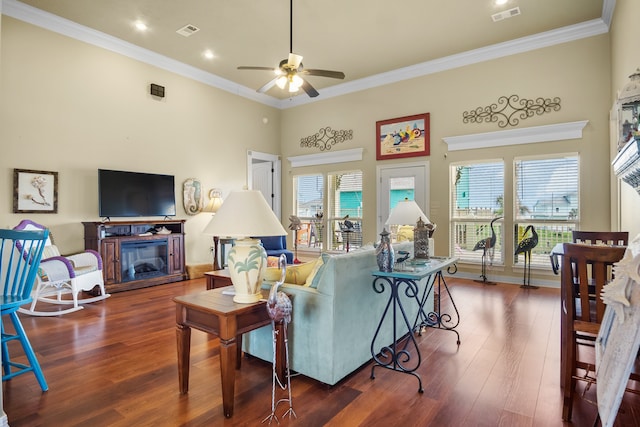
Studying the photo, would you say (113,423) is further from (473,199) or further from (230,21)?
(473,199)

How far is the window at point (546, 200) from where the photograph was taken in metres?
5.20

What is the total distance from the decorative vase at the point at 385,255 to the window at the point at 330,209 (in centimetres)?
447

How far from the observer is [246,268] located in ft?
7.06

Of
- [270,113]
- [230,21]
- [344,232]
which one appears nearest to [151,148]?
[230,21]

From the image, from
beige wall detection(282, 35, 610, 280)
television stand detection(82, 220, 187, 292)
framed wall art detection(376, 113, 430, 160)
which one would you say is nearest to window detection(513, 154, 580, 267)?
beige wall detection(282, 35, 610, 280)

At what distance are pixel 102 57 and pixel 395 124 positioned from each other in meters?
5.00

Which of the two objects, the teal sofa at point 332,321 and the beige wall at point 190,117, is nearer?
the teal sofa at point 332,321

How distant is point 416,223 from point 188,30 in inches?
171

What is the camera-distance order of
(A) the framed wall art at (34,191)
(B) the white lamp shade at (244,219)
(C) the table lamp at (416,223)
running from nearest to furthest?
(B) the white lamp shade at (244,219)
(C) the table lamp at (416,223)
(A) the framed wall art at (34,191)

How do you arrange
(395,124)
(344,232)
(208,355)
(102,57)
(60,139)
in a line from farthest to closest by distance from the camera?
1. (344,232)
2. (395,124)
3. (102,57)
4. (60,139)
5. (208,355)

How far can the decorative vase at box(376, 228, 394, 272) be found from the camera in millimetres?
2520

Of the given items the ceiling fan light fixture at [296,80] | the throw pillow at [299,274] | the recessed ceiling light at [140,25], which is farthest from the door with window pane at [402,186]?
the recessed ceiling light at [140,25]

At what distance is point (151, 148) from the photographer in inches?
234

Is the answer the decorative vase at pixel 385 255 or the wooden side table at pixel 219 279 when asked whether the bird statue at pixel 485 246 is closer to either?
the decorative vase at pixel 385 255
